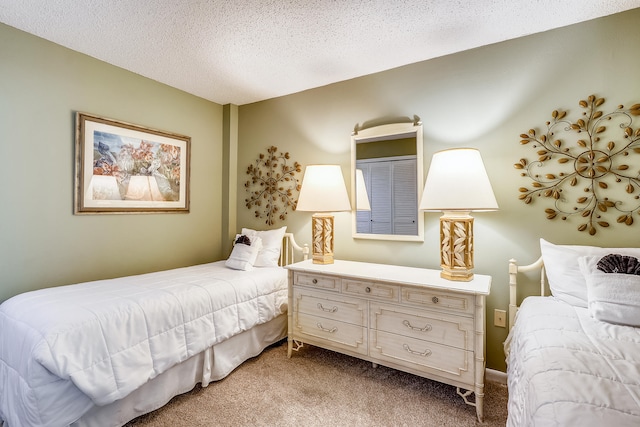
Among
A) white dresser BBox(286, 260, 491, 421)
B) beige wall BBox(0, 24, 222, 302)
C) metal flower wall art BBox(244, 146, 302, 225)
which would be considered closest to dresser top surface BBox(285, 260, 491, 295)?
white dresser BBox(286, 260, 491, 421)

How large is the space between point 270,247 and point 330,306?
92cm

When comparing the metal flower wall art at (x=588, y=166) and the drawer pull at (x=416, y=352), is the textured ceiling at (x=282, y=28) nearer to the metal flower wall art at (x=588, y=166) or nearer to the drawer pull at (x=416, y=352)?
the metal flower wall art at (x=588, y=166)

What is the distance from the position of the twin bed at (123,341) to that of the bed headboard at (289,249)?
0.51 metres

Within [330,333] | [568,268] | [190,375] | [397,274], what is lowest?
[190,375]

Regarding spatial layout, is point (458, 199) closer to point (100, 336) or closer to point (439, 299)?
point (439, 299)

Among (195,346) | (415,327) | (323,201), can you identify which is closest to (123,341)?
(195,346)

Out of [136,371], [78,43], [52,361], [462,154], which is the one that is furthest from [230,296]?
[78,43]

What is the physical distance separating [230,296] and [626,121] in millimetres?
2816

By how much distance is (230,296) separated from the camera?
2.24 metres

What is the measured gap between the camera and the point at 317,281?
2.35 meters

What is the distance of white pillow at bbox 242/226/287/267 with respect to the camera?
2.85 meters

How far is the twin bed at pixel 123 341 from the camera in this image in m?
1.42

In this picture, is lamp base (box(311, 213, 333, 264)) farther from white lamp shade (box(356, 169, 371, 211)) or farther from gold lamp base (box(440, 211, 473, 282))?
gold lamp base (box(440, 211, 473, 282))

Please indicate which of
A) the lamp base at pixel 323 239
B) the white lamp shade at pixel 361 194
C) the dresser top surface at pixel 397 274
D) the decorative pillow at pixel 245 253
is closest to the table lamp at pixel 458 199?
the dresser top surface at pixel 397 274
